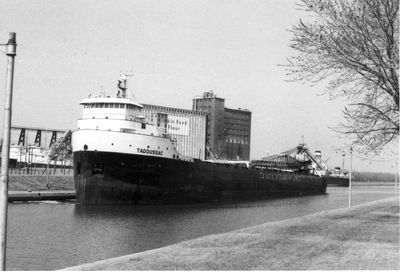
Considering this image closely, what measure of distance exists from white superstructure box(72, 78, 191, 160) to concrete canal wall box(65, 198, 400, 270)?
66.9 ft

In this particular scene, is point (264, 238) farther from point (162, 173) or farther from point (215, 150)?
point (215, 150)

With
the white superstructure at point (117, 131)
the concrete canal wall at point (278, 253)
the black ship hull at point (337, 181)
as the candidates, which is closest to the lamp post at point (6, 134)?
the concrete canal wall at point (278, 253)

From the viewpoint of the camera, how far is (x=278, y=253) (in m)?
9.27

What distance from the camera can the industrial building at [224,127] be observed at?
12075 cm

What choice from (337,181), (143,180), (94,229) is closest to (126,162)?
(143,180)

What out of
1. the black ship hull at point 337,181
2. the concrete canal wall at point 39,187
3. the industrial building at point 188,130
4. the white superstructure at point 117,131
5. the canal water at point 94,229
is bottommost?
the canal water at point 94,229

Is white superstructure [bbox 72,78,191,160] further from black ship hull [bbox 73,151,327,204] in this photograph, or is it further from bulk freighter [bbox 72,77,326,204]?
black ship hull [bbox 73,151,327,204]

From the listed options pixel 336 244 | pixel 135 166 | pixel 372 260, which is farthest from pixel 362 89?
pixel 135 166

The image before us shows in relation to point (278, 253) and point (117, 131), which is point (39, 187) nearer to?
point (117, 131)

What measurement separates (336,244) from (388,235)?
2341 millimetres

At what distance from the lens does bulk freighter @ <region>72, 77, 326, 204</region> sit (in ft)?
105

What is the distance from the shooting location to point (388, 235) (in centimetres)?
1205

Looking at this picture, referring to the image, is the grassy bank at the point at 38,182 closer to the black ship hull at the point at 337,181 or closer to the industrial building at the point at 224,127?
the industrial building at the point at 224,127

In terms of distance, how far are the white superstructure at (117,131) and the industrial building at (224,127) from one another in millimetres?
79242
